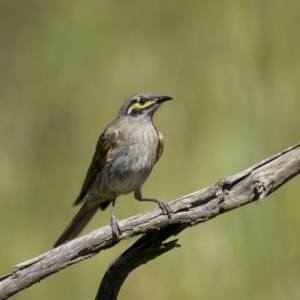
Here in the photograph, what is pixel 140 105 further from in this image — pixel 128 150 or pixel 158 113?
pixel 158 113

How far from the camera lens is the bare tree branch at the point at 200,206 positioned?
272 cm

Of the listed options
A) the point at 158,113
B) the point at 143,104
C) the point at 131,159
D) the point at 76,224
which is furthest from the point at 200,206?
the point at 158,113

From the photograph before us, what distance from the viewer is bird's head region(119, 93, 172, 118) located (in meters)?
3.85

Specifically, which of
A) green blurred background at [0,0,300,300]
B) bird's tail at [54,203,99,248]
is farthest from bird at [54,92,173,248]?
green blurred background at [0,0,300,300]

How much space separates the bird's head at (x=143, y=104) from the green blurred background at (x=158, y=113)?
1099 millimetres

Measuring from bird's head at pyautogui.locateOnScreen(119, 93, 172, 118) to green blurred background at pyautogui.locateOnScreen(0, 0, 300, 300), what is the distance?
1.10m

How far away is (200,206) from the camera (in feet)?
8.99

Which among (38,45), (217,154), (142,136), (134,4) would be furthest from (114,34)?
(142,136)

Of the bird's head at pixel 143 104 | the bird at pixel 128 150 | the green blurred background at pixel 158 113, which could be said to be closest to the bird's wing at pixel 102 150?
the bird at pixel 128 150

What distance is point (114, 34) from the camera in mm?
5246

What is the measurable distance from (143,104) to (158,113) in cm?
119

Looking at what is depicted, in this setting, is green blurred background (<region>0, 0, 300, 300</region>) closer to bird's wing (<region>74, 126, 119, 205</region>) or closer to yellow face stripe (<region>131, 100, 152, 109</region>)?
bird's wing (<region>74, 126, 119, 205</region>)

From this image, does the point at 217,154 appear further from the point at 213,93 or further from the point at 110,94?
the point at 110,94

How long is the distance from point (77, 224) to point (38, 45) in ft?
5.87
